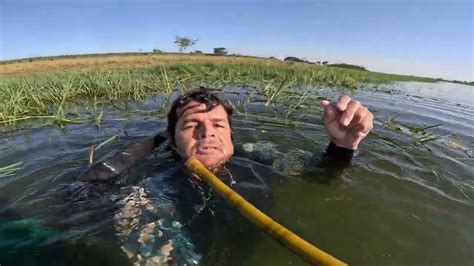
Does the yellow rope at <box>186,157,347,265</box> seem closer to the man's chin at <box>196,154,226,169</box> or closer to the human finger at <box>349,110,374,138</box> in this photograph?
the man's chin at <box>196,154,226,169</box>

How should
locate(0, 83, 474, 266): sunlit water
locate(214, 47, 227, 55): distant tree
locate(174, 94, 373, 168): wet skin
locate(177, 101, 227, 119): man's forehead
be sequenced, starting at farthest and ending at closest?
locate(214, 47, 227, 55): distant tree < locate(177, 101, 227, 119): man's forehead < locate(174, 94, 373, 168): wet skin < locate(0, 83, 474, 266): sunlit water

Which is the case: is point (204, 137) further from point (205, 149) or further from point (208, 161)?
point (208, 161)

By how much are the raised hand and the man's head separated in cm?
99

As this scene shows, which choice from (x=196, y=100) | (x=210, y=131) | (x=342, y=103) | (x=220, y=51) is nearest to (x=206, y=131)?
(x=210, y=131)

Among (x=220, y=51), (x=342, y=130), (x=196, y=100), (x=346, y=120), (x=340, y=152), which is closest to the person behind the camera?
(x=346, y=120)

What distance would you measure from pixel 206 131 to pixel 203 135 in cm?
5

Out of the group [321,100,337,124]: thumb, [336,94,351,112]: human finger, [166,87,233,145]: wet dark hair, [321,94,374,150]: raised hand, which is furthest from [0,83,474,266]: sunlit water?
[336,94,351,112]: human finger

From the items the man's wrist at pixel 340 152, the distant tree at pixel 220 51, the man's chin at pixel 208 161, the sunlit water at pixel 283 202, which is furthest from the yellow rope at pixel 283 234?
the distant tree at pixel 220 51

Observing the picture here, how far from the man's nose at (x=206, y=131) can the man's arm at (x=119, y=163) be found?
71 centimetres

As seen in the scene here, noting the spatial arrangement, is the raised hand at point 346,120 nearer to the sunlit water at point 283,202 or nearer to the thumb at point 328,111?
the thumb at point 328,111

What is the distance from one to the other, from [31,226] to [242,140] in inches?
127

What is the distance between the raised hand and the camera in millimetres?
2666

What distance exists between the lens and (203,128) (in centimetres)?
337

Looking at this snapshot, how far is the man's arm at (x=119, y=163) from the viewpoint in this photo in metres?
3.19
